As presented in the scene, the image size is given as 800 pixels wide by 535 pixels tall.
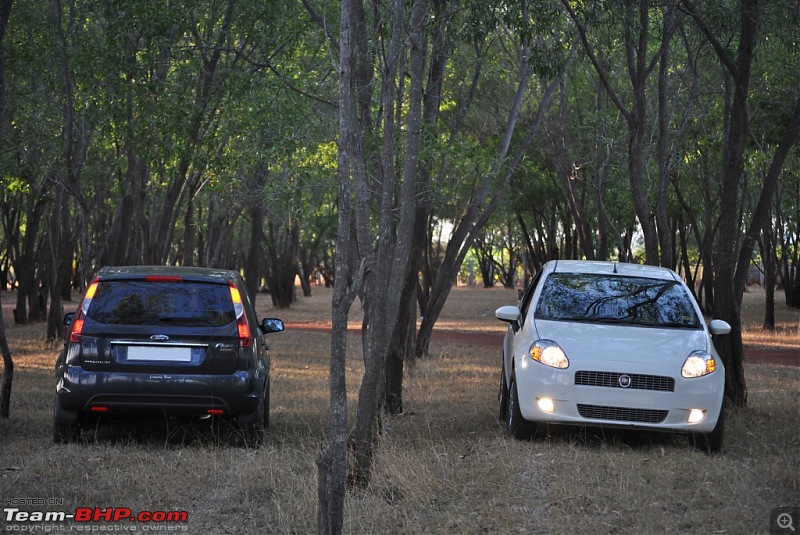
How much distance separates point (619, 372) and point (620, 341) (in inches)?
16.0

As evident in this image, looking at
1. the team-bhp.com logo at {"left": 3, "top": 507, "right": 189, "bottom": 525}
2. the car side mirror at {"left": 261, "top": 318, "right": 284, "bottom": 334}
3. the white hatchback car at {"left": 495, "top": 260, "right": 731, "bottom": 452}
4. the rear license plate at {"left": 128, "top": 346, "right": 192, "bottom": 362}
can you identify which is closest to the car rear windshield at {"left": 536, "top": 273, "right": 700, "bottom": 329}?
the white hatchback car at {"left": 495, "top": 260, "right": 731, "bottom": 452}

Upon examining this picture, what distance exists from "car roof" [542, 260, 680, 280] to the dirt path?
1016cm

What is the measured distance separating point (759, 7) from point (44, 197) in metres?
17.4

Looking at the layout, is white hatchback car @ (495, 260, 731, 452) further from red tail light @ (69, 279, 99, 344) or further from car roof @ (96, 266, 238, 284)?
red tail light @ (69, 279, 99, 344)

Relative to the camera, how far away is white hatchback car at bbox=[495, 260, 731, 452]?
922cm

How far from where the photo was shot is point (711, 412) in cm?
923

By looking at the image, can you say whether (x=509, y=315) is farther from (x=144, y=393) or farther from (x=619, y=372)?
(x=144, y=393)

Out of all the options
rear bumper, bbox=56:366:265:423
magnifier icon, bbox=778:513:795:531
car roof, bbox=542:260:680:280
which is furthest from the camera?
car roof, bbox=542:260:680:280

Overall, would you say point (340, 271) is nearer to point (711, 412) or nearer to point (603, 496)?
point (603, 496)

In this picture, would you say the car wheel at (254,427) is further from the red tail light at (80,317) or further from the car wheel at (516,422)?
the car wheel at (516,422)

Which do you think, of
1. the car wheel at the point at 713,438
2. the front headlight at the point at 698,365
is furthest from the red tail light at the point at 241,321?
the car wheel at the point at 713,438

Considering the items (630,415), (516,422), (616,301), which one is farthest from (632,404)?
(616,301)

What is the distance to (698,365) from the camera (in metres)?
9.38

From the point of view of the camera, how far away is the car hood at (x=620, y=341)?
934 centimetres
